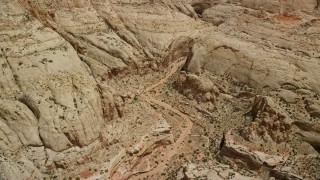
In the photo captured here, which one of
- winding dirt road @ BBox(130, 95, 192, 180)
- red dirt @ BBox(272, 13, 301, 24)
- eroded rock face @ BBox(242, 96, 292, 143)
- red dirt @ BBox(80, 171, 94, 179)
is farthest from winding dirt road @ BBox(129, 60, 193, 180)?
red dirt @ BBox(272, 13, 301, 24)

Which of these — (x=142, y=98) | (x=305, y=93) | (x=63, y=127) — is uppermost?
(x=305, y=93)

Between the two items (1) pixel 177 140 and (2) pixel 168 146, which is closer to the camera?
(2) pixel 168 146

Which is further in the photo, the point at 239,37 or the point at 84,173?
the point at 239,37

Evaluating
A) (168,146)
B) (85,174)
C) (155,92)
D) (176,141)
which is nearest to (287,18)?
(155,92)

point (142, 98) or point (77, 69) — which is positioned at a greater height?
point (77, 69)

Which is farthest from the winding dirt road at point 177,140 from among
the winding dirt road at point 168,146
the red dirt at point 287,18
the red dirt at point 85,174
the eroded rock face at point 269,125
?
the red dirt at point 287,18

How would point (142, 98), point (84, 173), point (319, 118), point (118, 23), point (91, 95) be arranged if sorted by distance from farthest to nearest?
1. point (118, 23)
2. point (142, 98)
3. point (319, 118)
4. point (91, 95)
5. point (84, 173)

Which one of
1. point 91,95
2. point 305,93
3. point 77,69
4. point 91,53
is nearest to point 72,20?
point 91,53

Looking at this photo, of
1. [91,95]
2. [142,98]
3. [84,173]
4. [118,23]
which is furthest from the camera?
[118,23]

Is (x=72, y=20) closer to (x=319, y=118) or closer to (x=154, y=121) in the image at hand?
(x=154, y=121)

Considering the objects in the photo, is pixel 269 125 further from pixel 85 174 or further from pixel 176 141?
pixel 85 174
